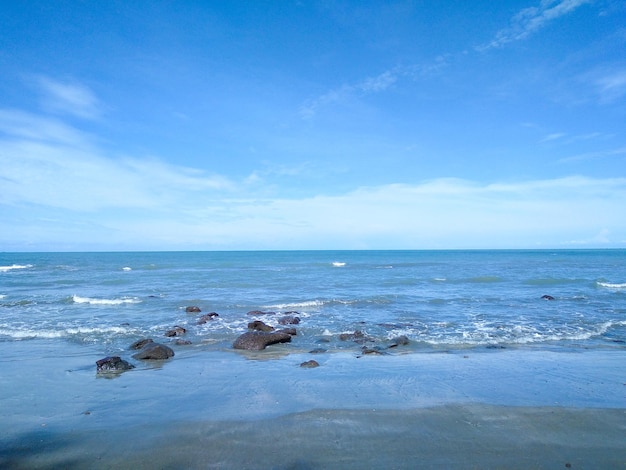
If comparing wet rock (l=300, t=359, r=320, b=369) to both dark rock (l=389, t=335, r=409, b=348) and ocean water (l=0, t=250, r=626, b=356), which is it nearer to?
ocean water (l=0, t=250, r=626, b=356)

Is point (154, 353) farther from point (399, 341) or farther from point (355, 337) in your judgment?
point (399, 341)

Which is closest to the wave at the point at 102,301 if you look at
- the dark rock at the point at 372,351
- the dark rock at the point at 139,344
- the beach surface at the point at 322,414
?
the dark rock at the point at 139,344

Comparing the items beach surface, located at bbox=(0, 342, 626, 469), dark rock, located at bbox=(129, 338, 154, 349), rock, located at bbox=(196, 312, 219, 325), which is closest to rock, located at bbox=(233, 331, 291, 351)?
beach surface, located at bbox=(0, 342, 626, 469)

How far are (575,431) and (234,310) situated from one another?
59.0 ft

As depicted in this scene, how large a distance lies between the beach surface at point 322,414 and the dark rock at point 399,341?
2.30 meters

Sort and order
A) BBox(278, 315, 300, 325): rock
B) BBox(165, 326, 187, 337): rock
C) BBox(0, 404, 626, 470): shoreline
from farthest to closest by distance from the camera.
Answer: BBox(278, 315, 300, 325): rock < BBox(165, 326, 187, 337): rock < BBox(0, 404, 626, 470): shoreline

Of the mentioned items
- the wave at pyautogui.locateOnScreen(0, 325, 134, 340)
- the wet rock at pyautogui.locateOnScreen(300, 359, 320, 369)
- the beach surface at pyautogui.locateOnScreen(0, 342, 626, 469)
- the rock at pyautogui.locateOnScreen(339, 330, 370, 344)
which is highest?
the beach surface at pyautogui.locateOnScreen(0, 342, 626, 469)

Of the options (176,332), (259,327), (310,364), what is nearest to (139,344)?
(176,332)

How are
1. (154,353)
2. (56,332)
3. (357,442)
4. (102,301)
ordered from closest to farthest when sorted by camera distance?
1. (357,442)
2. (154,353)
3. (56,332)
4. (102,301)

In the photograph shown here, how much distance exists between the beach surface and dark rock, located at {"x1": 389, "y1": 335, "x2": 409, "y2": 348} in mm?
2297

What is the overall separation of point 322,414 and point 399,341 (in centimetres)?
734

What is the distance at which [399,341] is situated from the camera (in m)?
14.1

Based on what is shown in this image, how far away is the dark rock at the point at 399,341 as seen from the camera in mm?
13844

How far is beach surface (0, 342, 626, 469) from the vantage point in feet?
19.7
